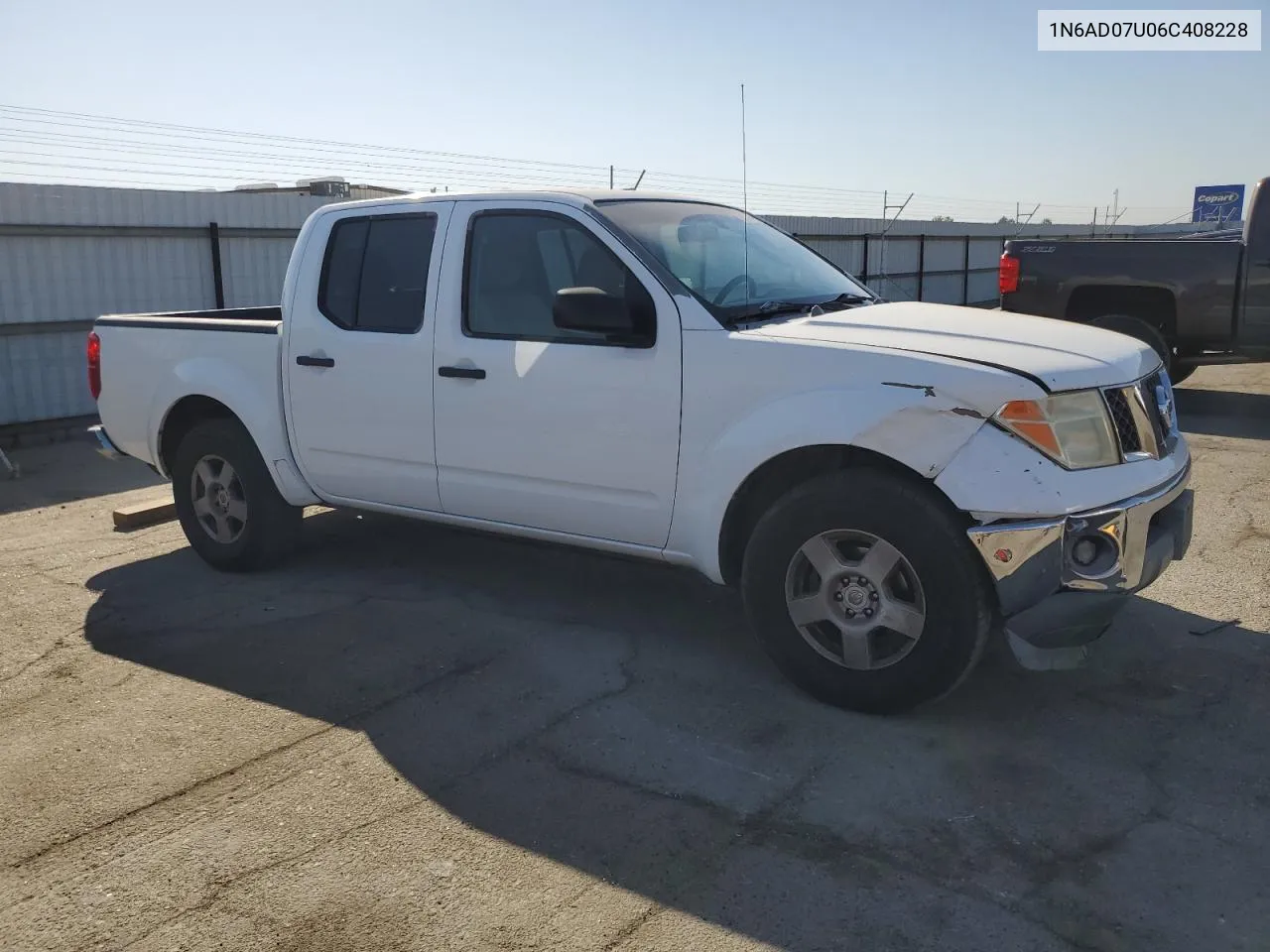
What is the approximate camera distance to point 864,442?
3.88 metres

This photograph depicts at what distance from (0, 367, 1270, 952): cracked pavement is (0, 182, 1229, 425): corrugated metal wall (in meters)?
5.60

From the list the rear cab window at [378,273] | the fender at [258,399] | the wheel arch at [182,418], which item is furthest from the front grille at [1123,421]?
the wheel arch at [182,418]

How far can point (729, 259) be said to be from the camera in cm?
488

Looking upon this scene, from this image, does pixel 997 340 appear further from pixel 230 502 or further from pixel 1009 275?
pixel 1009 275

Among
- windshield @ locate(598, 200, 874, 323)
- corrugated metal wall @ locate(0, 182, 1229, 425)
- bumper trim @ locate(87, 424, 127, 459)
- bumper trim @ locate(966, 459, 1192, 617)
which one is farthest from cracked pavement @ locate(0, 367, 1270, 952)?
corrugated metal wall @ locate(0, 182, 1229, 425)

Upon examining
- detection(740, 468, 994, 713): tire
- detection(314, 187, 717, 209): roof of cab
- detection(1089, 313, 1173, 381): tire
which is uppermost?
detection(314, 187, 717, 209): roof of cab

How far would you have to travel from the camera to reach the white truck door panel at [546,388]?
4.44 m

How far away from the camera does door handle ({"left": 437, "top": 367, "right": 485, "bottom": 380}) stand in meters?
4.87

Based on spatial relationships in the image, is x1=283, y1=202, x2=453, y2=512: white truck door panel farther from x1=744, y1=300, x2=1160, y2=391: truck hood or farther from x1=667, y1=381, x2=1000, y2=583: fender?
x1=744, y1=300, x2=1160, y2=391: truck hood

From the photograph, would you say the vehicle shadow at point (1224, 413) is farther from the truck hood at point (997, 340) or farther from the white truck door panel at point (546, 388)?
the white truck door panel at point (546, 388)

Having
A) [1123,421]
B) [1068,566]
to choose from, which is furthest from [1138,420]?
[1068,566]

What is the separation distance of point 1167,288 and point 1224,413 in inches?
53.7

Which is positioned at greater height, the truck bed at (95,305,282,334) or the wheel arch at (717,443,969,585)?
the truck bed at (95,305,282,334)

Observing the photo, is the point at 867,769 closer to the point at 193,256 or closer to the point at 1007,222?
the point at 193,256
